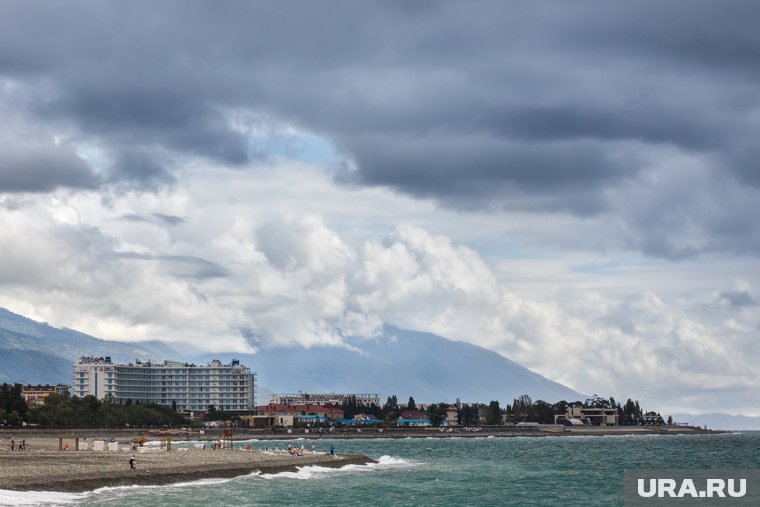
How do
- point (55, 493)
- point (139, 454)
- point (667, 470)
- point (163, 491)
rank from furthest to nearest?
point (667, 470)
point (139, 454)
point (163, 491)
point (55, 493)

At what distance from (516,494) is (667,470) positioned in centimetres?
5076

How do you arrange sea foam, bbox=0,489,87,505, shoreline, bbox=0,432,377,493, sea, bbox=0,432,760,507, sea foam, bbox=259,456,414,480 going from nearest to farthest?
sea foam, bbox=0,489,87,505
sea, bbox=0,432,760,507
shoreline, bbox=0,432,377,493
sea foam, bbox=259,456,414,480

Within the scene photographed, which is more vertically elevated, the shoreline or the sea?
the shoreline

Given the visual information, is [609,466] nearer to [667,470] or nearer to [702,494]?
[667,470]

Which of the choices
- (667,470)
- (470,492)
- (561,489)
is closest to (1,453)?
(470,492)

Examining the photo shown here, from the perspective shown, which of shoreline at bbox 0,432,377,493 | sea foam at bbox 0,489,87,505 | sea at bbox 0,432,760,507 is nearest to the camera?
sea foam at bbox 0,489,87,505

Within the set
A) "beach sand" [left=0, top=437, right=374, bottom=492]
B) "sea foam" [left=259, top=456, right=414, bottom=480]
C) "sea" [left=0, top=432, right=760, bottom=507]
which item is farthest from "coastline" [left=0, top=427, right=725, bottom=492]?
"sea" [left=0, top=432, right=760, bottom=507]

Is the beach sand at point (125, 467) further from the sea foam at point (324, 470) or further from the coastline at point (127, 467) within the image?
the sea foam at point (324, 470)

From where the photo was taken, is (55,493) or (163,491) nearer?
(55,493)

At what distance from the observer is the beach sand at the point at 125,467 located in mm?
86756

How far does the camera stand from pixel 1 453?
120m

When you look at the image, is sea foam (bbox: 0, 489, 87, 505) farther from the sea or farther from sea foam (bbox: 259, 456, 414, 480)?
sea foam (bbox: 259, 456, 414, 480)

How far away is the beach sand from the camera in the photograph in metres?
86.8

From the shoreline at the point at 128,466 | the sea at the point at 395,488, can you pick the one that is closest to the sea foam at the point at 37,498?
the sea at the point at 395,488
